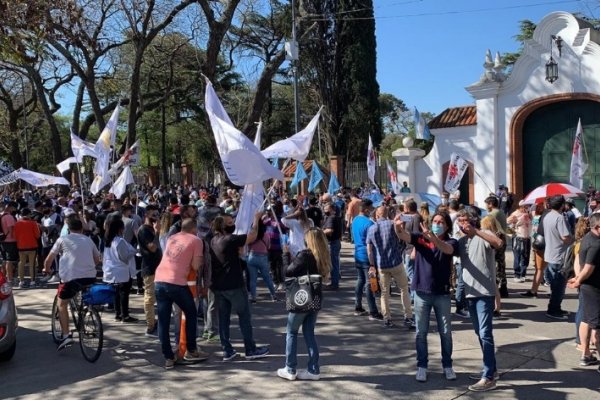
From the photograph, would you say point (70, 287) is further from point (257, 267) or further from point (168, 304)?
point (257, 267)

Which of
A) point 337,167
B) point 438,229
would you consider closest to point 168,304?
point 438,229

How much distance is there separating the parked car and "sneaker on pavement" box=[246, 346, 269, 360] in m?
2.83

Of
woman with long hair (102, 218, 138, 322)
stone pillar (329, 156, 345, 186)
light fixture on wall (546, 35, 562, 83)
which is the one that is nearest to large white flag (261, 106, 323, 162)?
woman with long hair (102, 218, 138, 322)

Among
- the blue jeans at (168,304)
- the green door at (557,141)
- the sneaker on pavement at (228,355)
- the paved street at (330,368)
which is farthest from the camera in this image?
the green door at (557,141)

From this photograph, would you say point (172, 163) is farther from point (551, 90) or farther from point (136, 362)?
point (136, 362)

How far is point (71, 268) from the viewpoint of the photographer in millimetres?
7305

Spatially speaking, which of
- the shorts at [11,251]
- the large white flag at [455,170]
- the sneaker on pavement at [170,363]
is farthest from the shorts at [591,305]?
the shorts at [11,251]

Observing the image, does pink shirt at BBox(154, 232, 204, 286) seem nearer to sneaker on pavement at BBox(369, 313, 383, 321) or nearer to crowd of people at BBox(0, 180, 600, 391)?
crowd of people at BBox(0, 180, 600, 391)

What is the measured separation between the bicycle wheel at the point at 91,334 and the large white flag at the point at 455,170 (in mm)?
11123

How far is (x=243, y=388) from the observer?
600cm

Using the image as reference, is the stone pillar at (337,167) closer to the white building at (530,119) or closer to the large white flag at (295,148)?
the white building at (530,119)

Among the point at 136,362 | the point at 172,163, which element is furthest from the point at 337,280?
the point at 172,163

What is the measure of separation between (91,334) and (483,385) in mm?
4570

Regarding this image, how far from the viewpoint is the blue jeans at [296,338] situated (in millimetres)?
6070
